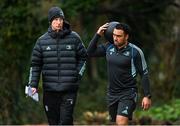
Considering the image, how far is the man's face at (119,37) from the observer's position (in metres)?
10.6

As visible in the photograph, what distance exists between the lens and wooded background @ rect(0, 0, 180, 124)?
17516mm

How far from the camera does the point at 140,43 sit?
26.8 metres

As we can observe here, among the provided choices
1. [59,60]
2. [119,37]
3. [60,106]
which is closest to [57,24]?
[59,60]

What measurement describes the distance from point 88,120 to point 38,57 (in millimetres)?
7592

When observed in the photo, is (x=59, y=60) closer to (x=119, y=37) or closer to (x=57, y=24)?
(x=57, y=24)

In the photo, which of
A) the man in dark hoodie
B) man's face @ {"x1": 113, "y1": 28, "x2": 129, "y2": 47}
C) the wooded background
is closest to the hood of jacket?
the man in dark hoodie

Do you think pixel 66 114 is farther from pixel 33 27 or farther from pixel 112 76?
pixel 33 27

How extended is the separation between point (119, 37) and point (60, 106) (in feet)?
5.07

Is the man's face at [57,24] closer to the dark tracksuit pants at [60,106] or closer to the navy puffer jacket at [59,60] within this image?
the navy puffer jacket at [59,60]

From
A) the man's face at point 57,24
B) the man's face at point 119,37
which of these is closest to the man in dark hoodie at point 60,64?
the man's face at point 57,24

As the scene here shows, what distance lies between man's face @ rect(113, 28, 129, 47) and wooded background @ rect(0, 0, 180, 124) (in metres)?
5.41

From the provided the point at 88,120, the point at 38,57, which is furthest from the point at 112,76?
the point at 88,120

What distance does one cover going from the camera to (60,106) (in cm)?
1120

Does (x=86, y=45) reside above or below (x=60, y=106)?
above
